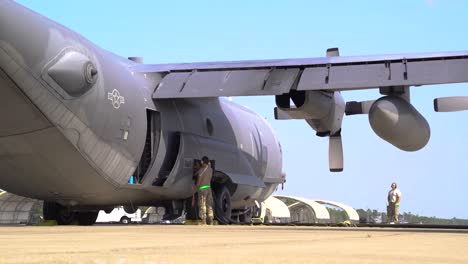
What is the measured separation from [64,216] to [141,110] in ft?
12.0

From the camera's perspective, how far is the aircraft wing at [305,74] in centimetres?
1142

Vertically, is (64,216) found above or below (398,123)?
below

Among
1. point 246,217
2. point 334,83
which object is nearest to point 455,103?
point 334,83

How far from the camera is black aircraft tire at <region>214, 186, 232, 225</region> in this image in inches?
603

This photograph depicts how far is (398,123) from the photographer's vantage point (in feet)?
34.0

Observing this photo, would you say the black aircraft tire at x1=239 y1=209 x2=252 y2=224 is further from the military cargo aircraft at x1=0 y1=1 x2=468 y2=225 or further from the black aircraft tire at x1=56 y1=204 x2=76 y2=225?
the black aircraft tire at x1=56 y1=204 x2=76 y2=225

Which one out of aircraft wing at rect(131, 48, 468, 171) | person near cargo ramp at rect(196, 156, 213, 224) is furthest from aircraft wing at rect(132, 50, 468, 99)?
person near cargo ramp at rect(196, 156, 213, 224)

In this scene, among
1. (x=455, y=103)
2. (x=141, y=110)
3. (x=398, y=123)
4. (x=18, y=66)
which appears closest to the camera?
(x=18, y=66)

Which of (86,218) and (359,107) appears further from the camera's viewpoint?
(86,218)

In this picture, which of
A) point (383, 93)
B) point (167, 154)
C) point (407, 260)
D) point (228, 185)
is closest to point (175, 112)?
point (167, 154)

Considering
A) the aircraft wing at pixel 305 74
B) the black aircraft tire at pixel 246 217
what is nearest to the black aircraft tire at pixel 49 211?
the aircraft wing at pixel 305 74

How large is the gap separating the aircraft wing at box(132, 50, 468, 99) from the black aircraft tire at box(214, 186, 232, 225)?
131 inches

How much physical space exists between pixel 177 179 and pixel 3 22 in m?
5.87

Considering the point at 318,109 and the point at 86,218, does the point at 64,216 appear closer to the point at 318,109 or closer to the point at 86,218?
the point at 86,218
